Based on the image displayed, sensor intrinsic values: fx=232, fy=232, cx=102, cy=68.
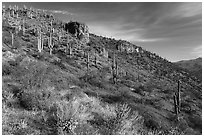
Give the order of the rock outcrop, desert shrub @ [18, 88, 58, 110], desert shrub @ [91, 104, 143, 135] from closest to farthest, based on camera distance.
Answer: desert shrub @ [91, 104, 143, 135] → desert shrub @ [18, 88, 58, 110] → the rock outcrop

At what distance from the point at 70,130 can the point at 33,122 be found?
1.45 m

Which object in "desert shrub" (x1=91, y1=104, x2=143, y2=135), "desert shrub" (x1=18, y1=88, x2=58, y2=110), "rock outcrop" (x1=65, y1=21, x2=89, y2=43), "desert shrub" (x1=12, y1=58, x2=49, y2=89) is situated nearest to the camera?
"desert shrub" (x1=91, y1=104, x2=143, y2=135)

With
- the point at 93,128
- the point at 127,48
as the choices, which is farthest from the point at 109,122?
the point at 127,48

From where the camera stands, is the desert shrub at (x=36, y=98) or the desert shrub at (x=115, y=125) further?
the desert shrub at (x=36, y=98)

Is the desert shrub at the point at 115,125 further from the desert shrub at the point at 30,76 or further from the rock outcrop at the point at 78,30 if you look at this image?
the rock outcrop at the point at 78,30

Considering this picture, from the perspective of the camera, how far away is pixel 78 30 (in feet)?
306

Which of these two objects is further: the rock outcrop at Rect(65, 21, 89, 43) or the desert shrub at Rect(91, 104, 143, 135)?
the rock outcrop at Rect(65, 21, 89, 43)

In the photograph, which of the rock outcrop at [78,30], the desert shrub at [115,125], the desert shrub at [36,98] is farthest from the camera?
the rock outcrop at [78,30]

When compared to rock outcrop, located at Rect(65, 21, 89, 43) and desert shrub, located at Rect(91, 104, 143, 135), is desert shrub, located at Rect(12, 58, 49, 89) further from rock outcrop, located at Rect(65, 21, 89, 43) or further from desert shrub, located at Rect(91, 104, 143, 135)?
rock outcrop, located at Rect(65, 21, 89, 43)

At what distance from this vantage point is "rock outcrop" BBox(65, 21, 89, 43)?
9006cm

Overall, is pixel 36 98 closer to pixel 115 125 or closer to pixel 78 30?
pixel 115 125

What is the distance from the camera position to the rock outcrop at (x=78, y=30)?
295 ft

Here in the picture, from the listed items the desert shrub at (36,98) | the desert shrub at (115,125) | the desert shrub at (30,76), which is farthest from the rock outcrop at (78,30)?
the desert shrub at (115,125)

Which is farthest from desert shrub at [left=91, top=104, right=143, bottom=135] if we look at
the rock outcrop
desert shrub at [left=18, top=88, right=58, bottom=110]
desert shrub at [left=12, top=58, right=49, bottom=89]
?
the rock outcrop
